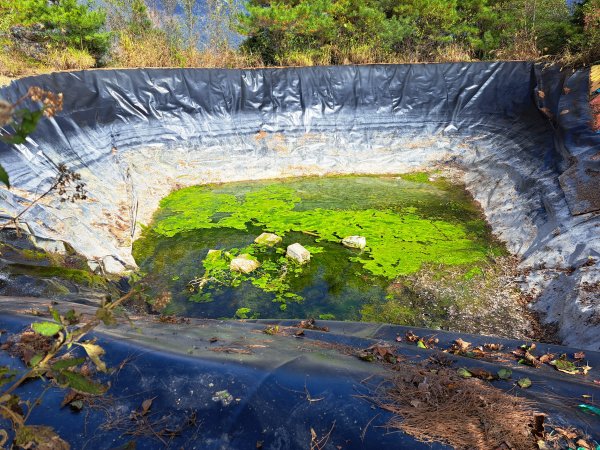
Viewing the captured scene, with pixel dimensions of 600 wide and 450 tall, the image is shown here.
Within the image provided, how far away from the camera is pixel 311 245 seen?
713 cm

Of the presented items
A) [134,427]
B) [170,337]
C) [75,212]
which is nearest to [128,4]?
[75,212]

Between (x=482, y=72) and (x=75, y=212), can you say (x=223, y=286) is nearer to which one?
(x=75, y=212)

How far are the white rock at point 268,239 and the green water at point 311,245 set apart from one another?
0.42 ft

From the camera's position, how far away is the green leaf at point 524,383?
2.60 meters

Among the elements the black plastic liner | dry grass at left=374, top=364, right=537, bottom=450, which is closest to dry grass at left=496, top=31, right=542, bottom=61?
the black plastic liner

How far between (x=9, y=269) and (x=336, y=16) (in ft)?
37.8

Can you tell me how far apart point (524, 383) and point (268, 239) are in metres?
4.95

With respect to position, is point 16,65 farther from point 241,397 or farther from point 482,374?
point 482,374

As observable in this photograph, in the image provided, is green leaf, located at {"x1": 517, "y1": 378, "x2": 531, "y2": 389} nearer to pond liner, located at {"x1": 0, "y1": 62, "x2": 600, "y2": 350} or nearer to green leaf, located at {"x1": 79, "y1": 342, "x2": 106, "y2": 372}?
pond liner, located at {"x1": 0, "y1": 62, "x2": 600, "y2": 350}

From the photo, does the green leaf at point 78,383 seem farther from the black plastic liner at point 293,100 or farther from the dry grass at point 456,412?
the black plastic liner at point 293,100

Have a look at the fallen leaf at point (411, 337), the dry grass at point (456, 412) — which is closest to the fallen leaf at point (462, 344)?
the fallen leaf at point (411, 337)

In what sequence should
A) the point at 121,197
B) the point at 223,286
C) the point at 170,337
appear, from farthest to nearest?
the point at 121,197, the point at 223,286, the point at 170,337

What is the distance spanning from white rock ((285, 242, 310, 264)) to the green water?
0.13 meters

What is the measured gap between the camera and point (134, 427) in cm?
181
